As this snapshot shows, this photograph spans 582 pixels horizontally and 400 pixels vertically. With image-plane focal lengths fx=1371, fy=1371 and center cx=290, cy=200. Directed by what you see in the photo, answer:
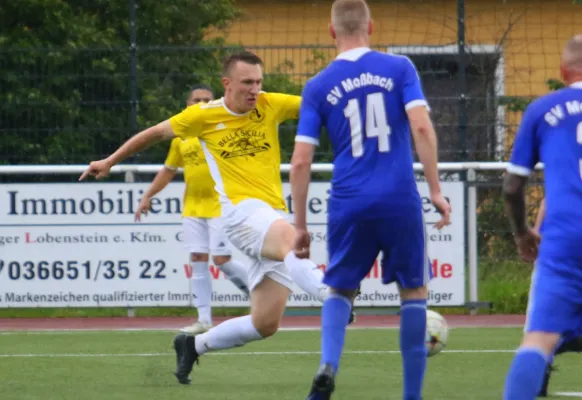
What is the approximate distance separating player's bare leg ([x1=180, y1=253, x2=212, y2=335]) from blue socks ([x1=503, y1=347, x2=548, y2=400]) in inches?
264

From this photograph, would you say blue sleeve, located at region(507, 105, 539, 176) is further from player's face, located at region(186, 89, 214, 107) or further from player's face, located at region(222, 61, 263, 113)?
player's face, located at region(186, 89, 214, 107)

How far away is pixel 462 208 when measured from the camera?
1349 cm

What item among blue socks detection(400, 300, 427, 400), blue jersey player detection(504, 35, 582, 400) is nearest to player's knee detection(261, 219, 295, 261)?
blue socks detection(400, 300, 427, 400)

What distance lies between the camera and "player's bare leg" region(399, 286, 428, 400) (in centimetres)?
634

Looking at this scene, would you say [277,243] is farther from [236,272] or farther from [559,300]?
[236,272]

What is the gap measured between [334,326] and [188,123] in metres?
1.97

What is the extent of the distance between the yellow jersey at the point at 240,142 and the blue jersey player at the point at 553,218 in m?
2.78

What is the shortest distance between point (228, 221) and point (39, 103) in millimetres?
6407

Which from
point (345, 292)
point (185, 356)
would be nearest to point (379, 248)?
point (345, 292)

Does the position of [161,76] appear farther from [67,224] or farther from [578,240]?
[578,240]

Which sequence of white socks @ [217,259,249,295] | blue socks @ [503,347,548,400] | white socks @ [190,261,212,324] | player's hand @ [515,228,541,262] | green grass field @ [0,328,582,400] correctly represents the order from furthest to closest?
1. white socks @ [190,261,212,324]
2. white socks @ [217,259,249,295]
3. green grass field @ [0,328,582,400]
4. player's hand @ [515,228,541,262]
5. blue socks @ [503,347,548,400]

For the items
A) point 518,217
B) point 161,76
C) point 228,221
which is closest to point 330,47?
point 161,76

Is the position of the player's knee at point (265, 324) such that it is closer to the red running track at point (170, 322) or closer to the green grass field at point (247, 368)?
the green grass field at point (247, 368)

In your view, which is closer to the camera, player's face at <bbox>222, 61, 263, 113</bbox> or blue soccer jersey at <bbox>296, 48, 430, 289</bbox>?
blue soccer jersey at <bbox>296, 48, 430, 289</bbox>
